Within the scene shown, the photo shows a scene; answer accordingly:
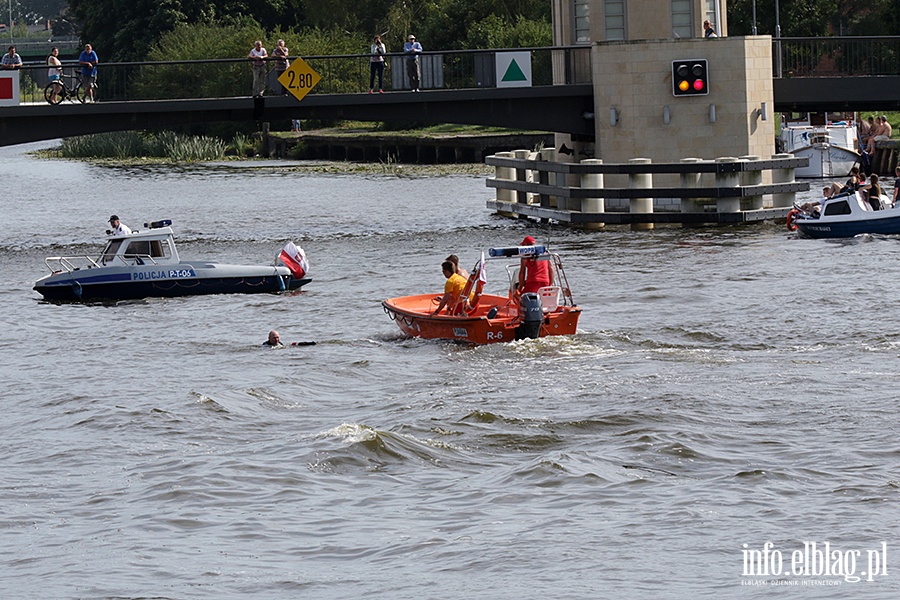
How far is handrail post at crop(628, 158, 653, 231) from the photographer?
3838 cm

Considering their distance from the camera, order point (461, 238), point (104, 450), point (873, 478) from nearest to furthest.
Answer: point (873, 478), point (104, 450), point (461, 238)

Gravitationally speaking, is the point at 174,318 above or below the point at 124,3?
below

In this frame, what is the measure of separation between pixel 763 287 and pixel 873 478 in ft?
44.5

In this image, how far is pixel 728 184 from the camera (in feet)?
125

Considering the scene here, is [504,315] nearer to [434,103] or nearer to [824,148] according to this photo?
[434,103]

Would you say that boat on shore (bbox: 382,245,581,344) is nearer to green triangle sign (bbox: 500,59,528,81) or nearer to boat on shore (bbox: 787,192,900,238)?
boat on shore (bbox: 787,192,900,238)

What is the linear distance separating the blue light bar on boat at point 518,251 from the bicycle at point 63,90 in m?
19.4

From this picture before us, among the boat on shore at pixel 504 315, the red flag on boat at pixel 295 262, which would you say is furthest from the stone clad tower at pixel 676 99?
the boat on shore at pixel 504 315

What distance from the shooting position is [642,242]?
36344 millimetres

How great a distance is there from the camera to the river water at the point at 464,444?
13258 mm

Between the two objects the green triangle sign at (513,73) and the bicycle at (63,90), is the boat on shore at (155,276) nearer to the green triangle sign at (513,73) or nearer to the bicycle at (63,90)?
the bicycle at (63,90)

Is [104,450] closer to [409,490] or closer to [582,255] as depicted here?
[409,490]

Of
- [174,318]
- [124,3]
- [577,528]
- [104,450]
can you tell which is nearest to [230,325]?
[174,318]

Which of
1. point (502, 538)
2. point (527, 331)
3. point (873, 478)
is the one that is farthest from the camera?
point (527, 331)
